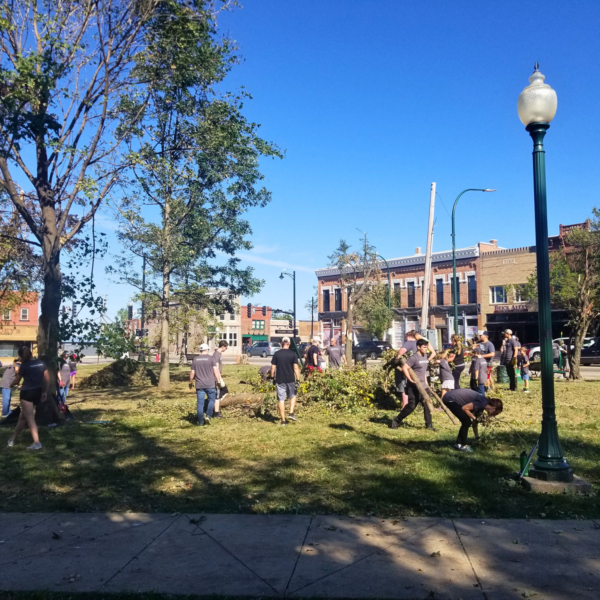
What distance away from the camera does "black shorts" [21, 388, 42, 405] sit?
360 inches

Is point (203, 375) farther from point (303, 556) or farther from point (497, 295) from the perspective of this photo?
point (497, 295)

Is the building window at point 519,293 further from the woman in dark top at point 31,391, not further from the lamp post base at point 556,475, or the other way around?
the woman in dark top at point 31,391

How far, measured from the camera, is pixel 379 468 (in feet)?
25.0

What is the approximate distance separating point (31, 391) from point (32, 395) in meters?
0.06

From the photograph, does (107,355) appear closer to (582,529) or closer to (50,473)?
(50,473)

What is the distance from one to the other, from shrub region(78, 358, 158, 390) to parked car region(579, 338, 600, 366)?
73.6ft

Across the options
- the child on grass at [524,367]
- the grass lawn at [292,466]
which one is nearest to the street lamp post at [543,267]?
the grass lawn at [292,466]

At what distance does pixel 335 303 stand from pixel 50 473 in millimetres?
53702

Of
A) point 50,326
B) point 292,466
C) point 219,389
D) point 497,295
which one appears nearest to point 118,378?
point 219,389

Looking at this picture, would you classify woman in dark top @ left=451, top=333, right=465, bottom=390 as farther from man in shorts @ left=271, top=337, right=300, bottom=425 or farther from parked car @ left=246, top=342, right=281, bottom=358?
parked car @ left=246, top=342, right=281, bottom=358

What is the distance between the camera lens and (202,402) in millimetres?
11367

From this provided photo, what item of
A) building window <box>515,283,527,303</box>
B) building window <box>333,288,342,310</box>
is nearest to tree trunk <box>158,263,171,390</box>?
building window <box>515,283,527,303</box>

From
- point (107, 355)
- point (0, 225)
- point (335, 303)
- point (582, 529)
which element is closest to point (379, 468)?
point (582, 529)

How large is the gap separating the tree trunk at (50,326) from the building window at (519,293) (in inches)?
1414
